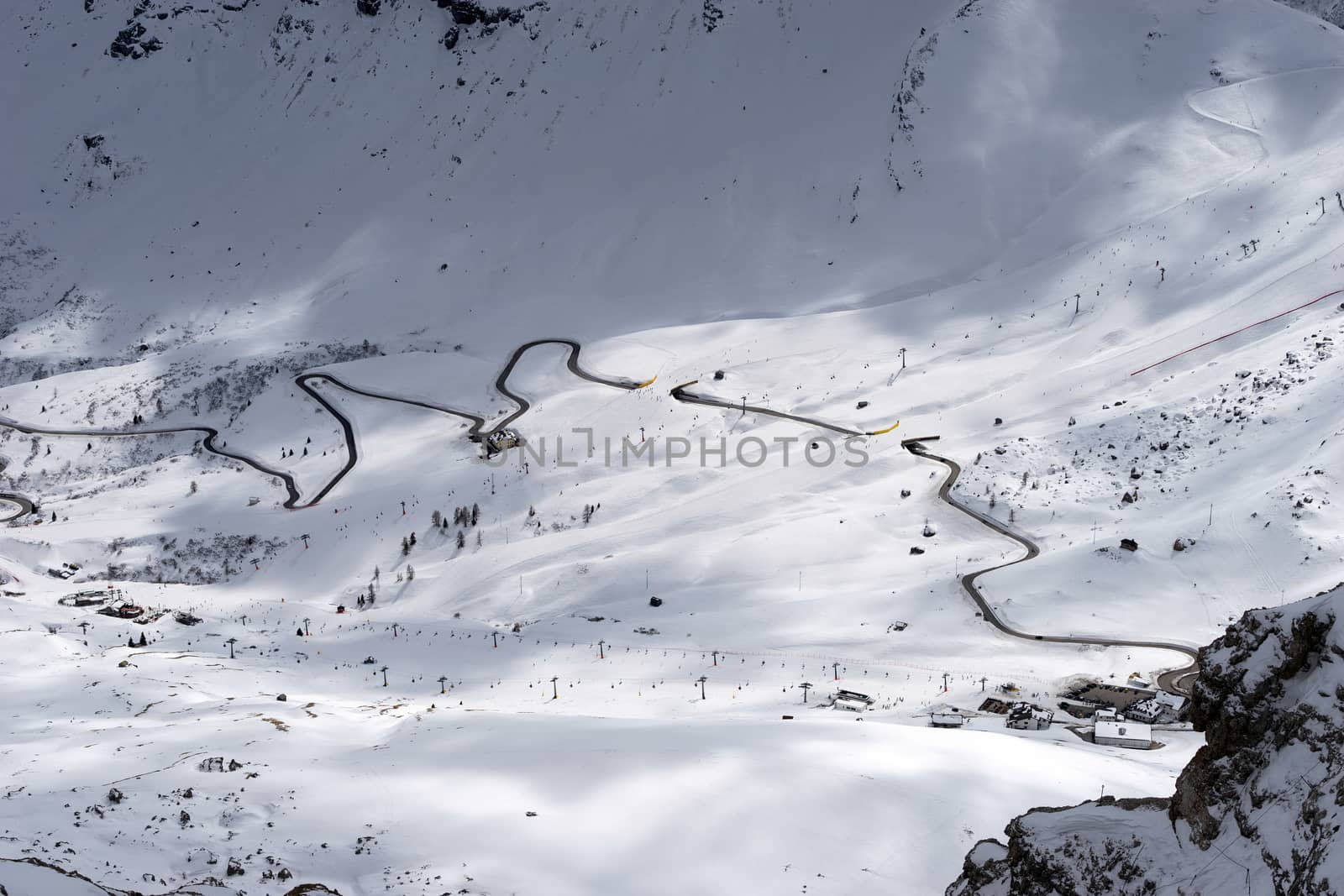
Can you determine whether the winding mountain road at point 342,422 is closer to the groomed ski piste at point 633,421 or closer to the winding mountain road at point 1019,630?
the groomed ski piste at point 633,421

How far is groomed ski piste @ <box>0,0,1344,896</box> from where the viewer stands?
3425 centimetres

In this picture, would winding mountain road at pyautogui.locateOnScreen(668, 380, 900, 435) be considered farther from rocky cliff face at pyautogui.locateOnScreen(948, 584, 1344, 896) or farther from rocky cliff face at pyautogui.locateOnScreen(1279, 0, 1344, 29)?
rocky cliff face at pyautogui.locateOnScreen(1279, 0, 1344, 29)

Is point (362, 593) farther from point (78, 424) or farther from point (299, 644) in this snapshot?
point (78, 424)

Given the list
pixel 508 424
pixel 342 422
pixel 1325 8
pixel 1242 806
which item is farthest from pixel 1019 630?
pixel 1325 8

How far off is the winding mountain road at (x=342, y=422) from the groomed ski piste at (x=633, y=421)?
0.42 meters

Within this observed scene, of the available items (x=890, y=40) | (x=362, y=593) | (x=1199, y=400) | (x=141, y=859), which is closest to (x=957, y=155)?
(x=890, y=40)

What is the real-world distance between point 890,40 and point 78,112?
82.7 metres

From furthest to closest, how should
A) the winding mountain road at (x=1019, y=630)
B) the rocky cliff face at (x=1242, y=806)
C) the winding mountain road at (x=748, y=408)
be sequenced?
the winding mountain road at (x=748, y=408)
the winding mountain road at (x=1019, y=630)
the rocky cliff face at (x=1242, y=806)

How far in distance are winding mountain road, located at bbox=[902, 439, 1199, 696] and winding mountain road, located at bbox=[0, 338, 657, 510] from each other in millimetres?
26020

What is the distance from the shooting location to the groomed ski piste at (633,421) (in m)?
34.2

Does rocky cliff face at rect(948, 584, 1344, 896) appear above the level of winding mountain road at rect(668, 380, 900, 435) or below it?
below

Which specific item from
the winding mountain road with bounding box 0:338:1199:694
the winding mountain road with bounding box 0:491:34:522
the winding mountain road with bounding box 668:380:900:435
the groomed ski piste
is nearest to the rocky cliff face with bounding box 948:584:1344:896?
the groomed ski piste

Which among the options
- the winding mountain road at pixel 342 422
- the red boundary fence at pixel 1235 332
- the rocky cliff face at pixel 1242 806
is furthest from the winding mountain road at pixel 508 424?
the rocky cliff face at pixel 1242 806

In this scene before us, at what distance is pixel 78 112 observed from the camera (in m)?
133
